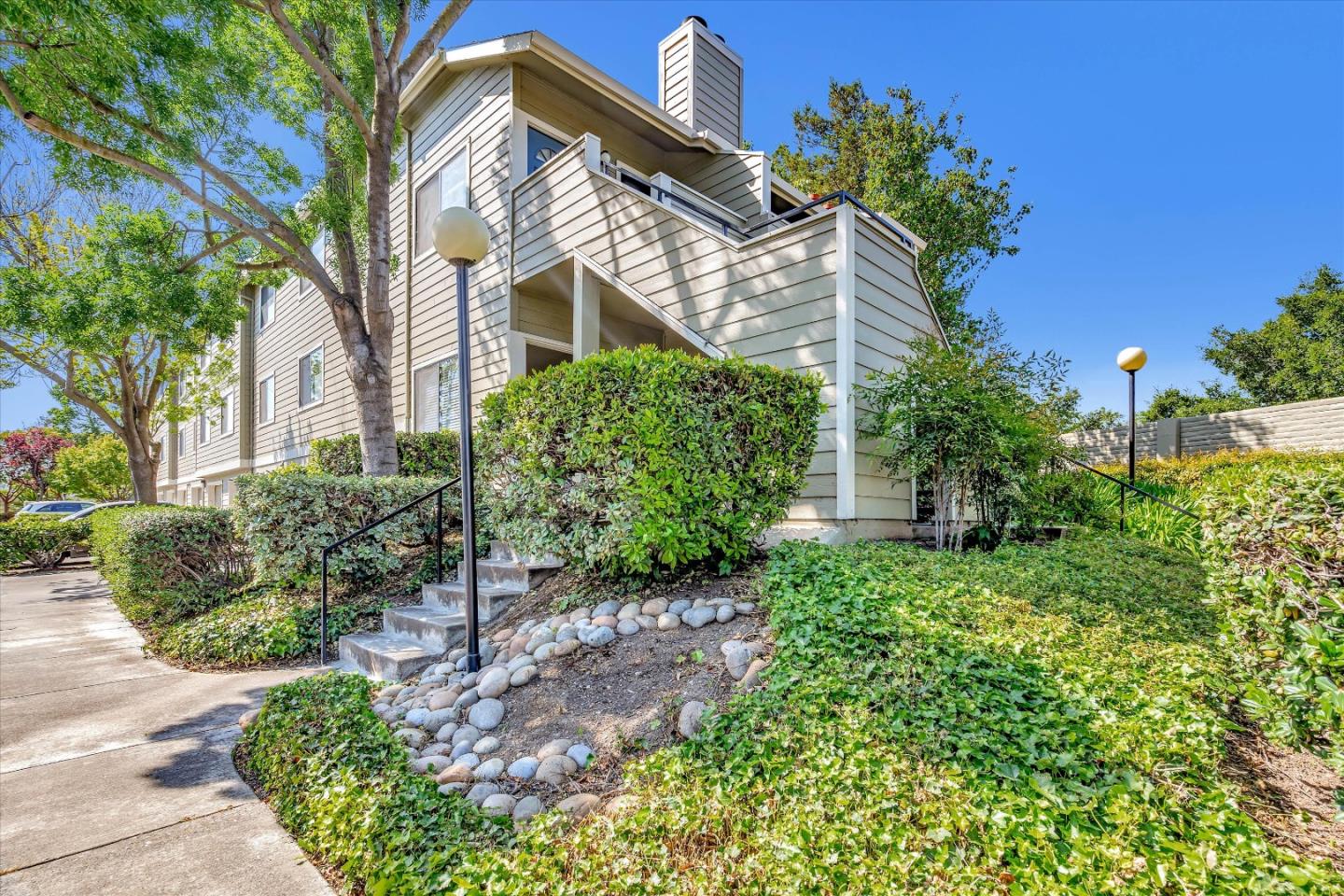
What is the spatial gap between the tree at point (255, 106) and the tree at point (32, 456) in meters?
29.4

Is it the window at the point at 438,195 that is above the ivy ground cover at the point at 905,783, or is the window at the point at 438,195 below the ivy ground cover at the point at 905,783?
above

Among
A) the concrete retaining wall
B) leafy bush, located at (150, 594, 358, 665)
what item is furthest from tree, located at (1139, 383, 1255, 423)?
leafy bush, located at (150, 594, 358, 665)

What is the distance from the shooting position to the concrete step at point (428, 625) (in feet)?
14.3

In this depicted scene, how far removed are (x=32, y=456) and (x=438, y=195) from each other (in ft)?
103

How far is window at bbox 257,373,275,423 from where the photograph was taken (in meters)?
15.5

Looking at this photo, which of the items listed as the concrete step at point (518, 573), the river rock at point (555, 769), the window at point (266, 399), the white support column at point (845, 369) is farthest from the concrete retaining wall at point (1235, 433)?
the window at point (266, 399)

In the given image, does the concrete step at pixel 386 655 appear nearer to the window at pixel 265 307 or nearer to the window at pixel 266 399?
the window at pixel 266 399

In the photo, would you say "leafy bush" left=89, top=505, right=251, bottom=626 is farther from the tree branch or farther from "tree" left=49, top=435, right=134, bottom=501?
"tree" left=49, top=435, right=134, bottom=501

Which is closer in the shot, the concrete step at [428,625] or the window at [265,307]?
the concrete step at [428,625]

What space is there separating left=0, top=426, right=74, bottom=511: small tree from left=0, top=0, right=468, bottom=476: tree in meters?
29.4

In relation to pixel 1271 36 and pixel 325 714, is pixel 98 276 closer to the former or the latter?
pixel 325 714

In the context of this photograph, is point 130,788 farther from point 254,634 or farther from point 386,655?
point 254,634

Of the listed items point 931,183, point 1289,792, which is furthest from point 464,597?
point 931,183

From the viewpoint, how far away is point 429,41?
7.39 m
